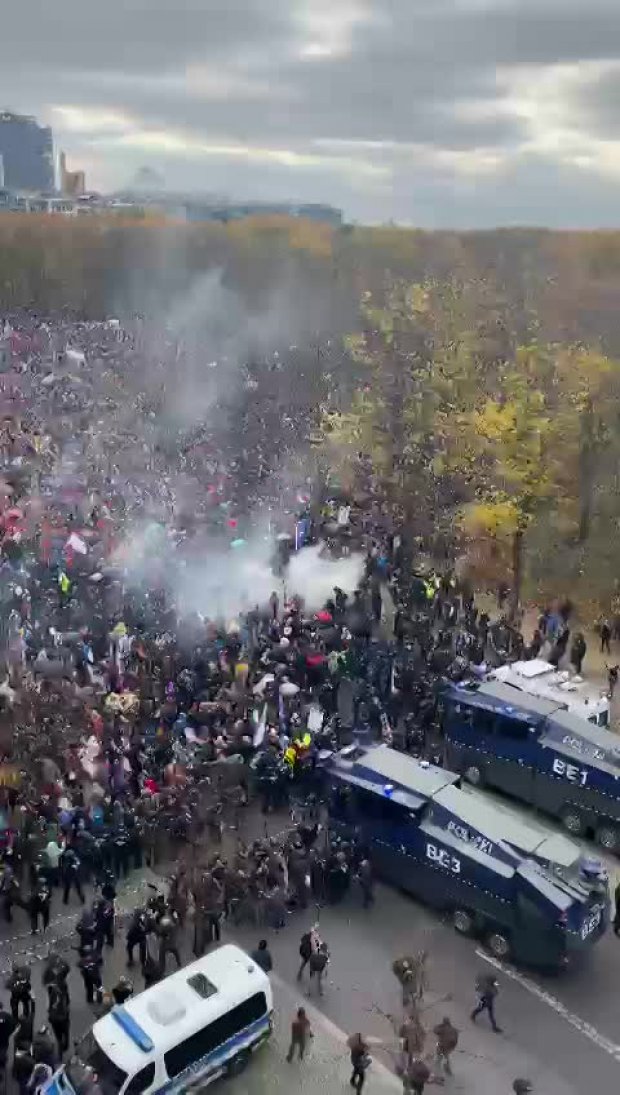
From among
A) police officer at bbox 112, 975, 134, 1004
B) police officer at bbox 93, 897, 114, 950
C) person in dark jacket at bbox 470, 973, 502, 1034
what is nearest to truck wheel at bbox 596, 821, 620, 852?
person in dark jacket at bbox 470, 973, 502, 1034

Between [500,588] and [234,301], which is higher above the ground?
[234,301]

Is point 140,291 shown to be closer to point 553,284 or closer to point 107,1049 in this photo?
point 553,284

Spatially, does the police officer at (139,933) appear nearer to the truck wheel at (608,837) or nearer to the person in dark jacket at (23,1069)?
the person in dark jacket at (23,1069)

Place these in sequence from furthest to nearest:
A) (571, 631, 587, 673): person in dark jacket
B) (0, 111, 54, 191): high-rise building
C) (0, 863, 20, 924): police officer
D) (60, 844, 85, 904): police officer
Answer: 1. (0, 111, 54, 191): high-rise building
2. (571, 631, 587, 673): person in dark jacket
3. (60, 844, 85, 904): police officer
4. (0, 863, 20, 924): police officer

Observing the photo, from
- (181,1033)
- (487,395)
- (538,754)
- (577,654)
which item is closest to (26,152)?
(487,395)

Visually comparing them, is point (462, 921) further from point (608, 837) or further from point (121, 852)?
point (121, 852)

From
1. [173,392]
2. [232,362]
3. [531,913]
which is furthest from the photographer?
[232,362]

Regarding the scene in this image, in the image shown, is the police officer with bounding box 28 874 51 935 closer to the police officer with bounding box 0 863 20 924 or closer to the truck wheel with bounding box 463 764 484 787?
the police officer with bounding box 0 863 20 924

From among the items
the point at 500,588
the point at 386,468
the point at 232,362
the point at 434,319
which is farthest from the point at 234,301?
the point at 500,588

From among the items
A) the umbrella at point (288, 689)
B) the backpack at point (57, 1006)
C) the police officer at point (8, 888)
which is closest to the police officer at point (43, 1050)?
the backpack at point (57, 1006)
